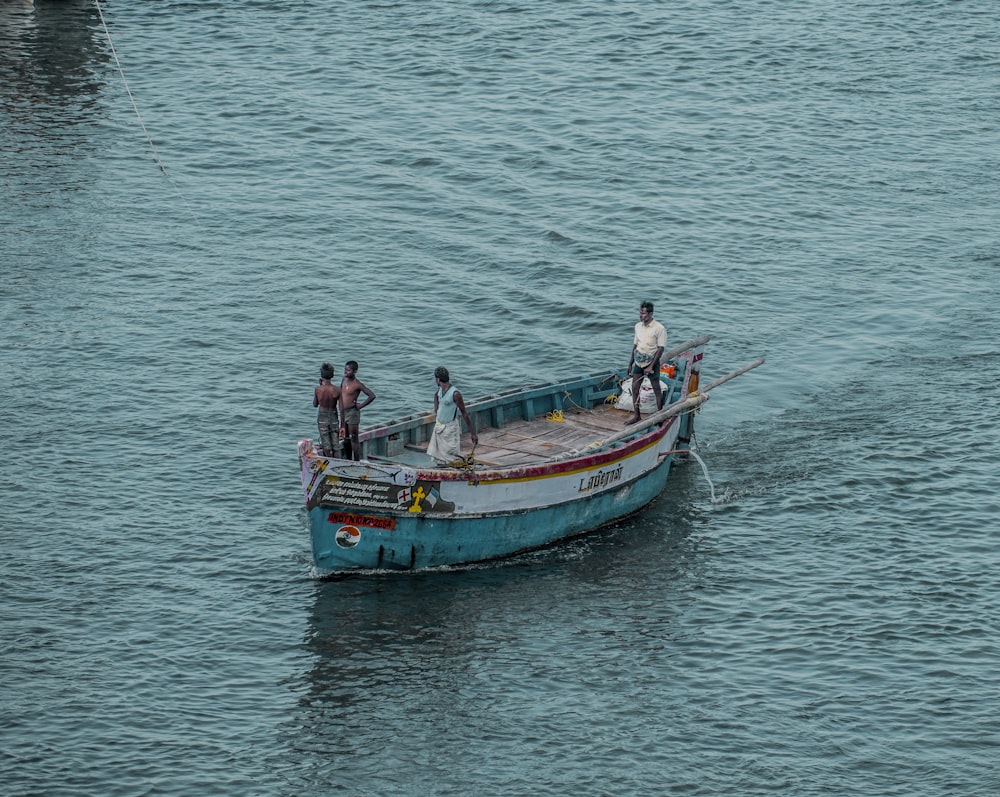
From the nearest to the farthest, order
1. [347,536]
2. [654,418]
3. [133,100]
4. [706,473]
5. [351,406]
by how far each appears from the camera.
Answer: [347,536] → [351,406] → [654,418] → [706,473] → [133,100]

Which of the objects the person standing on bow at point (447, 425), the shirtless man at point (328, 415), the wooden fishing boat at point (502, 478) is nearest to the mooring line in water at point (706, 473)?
the wooden fishing boat at point (502, 478)

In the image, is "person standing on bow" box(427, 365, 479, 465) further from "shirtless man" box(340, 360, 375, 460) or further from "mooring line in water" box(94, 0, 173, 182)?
"mooring line in water" box(94, 0, 173, 182)

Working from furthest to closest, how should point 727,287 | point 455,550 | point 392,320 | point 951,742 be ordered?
point 727,287 → point 392,320 → point 455,550 → point 951,742

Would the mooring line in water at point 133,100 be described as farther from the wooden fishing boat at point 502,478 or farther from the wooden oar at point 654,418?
the wooden oar at point 654,418

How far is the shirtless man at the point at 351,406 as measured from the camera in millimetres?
25359

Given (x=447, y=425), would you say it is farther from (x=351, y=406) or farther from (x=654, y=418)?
(x=654, y=418)

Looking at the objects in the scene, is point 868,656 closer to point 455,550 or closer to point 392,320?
point 455,550

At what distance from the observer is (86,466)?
2928 cm

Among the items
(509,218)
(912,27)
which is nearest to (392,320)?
(509,218)

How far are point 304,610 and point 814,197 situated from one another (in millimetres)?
26828

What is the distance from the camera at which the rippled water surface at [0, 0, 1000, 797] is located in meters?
21.7

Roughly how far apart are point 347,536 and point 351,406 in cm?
230

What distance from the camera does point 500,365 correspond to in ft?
113

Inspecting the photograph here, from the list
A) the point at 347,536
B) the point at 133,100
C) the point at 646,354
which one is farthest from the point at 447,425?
the point at 133,100
